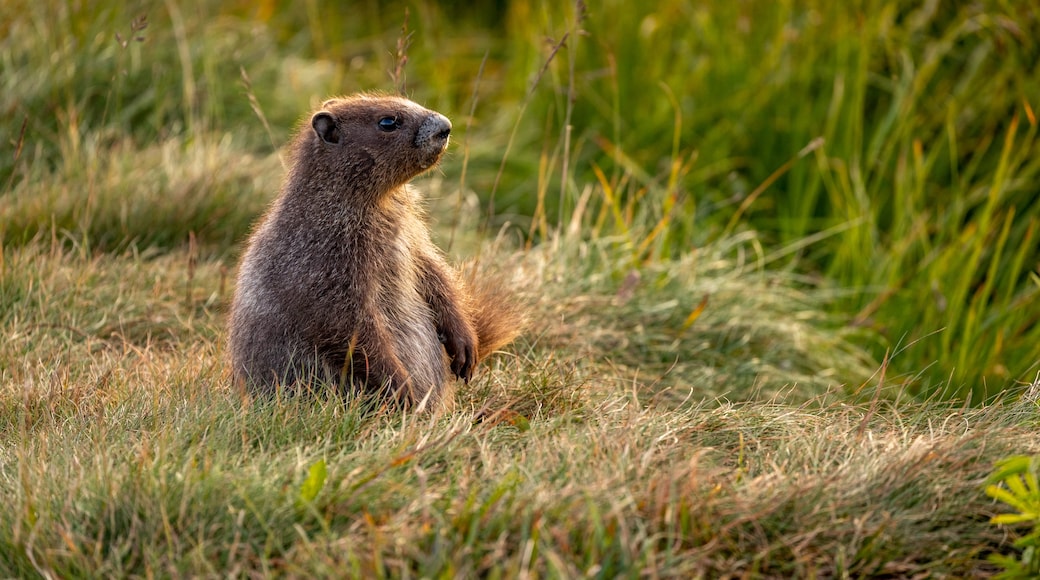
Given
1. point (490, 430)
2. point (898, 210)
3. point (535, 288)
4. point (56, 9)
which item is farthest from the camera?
point (56, 9)

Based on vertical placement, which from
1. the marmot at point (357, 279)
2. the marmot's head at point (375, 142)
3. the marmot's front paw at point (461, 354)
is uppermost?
the marmot's head at point (375, 142)

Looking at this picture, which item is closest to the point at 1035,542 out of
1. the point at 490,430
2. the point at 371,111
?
the point at 490,430

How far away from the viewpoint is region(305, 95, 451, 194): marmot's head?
394cm

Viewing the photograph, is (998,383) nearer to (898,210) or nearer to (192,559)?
(898,210)

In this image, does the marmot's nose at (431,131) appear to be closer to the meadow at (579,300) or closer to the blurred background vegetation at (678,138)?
the meadow at (579,300)

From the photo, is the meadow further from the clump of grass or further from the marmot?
the marmot

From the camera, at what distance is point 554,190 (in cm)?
730

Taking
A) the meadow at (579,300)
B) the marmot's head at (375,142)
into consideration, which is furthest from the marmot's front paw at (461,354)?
the marmot's head at (375,142)

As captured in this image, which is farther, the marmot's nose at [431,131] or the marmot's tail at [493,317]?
the marmot's tail at [493,317]

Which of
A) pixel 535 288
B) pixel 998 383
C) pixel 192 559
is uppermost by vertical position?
pixel 192 559

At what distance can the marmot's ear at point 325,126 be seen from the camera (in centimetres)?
391

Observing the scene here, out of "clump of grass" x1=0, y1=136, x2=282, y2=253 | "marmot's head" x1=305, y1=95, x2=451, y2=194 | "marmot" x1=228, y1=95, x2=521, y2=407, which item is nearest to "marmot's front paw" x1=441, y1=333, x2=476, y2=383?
"marmot" x1=228, y1=95, x2=521, y2=407

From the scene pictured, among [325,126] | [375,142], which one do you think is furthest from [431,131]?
[325,126]

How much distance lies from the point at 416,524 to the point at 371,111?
1728mm
